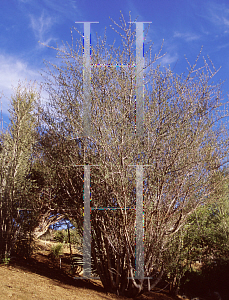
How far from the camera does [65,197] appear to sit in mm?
6746

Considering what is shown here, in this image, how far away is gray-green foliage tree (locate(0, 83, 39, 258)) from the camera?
663cm

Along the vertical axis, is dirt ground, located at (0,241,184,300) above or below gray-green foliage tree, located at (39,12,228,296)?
below

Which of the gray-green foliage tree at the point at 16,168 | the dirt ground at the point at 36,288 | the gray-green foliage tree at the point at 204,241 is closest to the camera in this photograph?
the dirt ground at the point at 36,288

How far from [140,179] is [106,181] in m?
0.62

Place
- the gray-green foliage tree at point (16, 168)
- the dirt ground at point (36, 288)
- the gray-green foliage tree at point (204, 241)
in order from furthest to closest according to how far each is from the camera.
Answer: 1. the gray-green foliage tree at point (204, 241)
2. the gray-green foliage tree at point (16, 168)
3. the dirt ground at point (36, 288)

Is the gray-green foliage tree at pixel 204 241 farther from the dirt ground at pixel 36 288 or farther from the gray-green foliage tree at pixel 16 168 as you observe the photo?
the gray-green foliage tree at pixel 16 168

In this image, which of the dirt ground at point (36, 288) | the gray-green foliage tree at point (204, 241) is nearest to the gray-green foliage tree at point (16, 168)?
the dirt ground at point (36, 288)

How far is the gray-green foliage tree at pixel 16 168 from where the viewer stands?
663cm

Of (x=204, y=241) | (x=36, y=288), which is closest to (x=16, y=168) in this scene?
(x=36, y=288)

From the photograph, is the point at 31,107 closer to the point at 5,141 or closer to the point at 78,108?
the point at 5,141

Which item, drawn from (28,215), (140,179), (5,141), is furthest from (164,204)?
(5,141)

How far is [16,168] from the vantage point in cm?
681

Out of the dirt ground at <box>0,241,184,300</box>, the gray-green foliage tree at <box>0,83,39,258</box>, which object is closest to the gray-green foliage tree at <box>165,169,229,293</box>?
the dirt ground at <box>0,241,184,300</box>

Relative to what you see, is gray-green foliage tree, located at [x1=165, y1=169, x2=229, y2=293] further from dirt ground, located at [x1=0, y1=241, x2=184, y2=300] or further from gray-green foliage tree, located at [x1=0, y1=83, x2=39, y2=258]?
gray-green foliage tree, located at [x1=0, y1=83, x2=39, y2=258]
